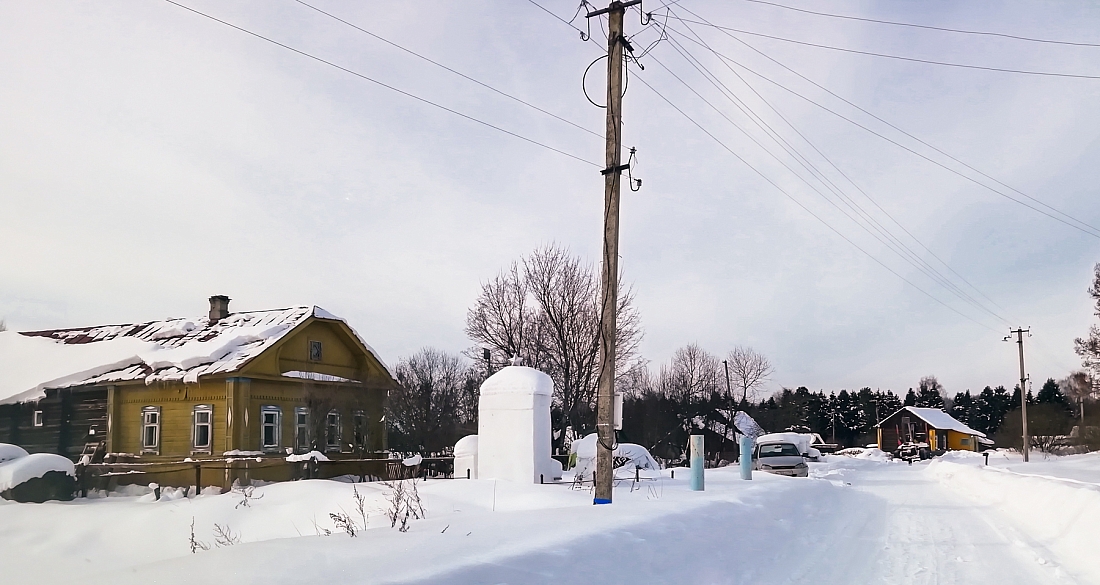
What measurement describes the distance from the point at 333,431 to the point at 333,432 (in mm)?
39

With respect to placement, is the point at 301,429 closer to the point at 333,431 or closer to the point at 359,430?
the point at 333,431

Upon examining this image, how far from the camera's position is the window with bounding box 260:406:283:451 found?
2822 centimetres

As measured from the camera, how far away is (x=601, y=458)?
1321cm

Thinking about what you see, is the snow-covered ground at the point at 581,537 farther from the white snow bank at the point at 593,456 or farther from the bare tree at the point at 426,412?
the bare tree at the point at 426,412

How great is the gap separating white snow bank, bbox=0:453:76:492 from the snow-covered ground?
897 mm

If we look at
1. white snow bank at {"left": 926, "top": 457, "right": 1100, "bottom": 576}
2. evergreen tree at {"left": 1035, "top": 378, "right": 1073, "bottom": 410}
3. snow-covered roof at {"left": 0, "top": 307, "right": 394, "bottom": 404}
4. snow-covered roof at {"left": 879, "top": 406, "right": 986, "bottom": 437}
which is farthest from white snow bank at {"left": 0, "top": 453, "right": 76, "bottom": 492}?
evergreen tree at {"left": 1035, "top": 378, "right": 1073, "bottom": 410}

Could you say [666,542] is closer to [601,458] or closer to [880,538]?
[601,458]

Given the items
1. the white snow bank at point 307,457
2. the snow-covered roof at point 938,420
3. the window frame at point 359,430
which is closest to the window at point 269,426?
the white snow bank at point 307,457

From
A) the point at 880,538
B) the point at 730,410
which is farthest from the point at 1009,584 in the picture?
the point at 730,410

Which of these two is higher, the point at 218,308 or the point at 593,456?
the point at 218,308

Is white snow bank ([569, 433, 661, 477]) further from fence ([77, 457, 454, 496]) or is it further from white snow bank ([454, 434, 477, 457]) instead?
fence ([77, 457, 454, 496])

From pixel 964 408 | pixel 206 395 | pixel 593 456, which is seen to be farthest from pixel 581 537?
pixel 964 408

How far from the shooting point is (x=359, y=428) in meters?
31.4

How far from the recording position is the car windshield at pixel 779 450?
3259 cm
